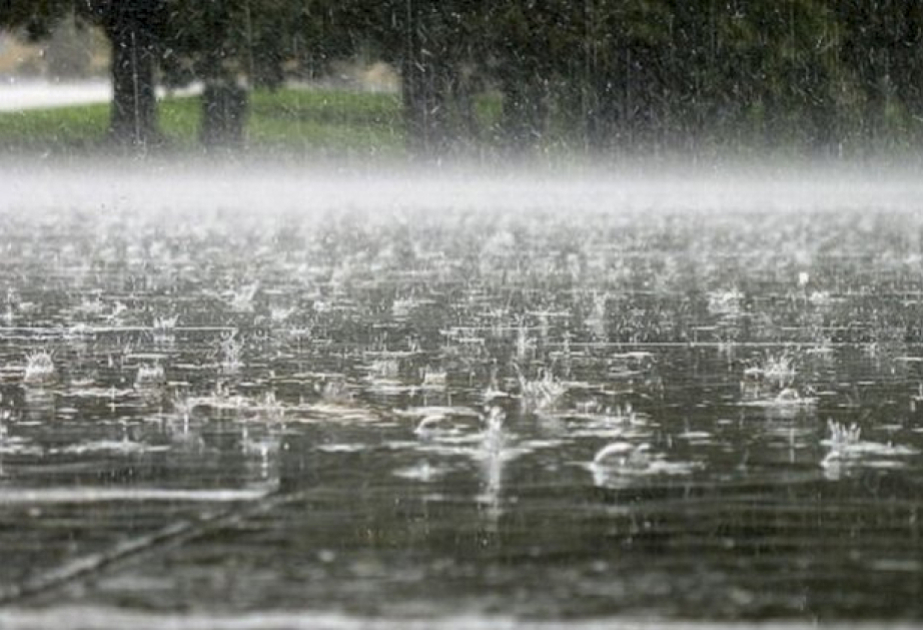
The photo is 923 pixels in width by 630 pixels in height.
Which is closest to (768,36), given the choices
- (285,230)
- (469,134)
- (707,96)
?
(707,96)

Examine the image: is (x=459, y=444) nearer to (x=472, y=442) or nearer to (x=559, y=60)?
(x=472, y=442)

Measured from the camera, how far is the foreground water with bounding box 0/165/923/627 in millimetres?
5914

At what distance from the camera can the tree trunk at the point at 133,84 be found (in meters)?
55.0

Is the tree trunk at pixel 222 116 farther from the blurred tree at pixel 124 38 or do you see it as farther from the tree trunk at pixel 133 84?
the tree trunk at pixel 133 84

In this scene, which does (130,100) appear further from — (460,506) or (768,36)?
(460,506)

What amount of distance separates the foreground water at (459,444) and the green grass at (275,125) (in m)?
38.1

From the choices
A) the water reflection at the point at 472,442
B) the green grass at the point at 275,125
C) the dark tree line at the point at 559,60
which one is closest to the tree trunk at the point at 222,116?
the dark tree line at the point at 559,60

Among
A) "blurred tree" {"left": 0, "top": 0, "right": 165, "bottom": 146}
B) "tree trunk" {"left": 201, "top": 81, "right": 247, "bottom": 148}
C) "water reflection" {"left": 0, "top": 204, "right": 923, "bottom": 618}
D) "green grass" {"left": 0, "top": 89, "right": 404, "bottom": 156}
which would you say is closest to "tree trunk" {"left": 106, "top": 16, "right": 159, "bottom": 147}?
"blurred tree" {"left": 0, "top": 0, "right": 165, "bottom": 146}

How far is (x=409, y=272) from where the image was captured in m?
20.9

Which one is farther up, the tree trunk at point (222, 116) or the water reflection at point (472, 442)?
the tree trunk at point (222, 116)

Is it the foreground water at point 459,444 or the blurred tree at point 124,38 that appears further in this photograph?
the blurred tree at point 124,38

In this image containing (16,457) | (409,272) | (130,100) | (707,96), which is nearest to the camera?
(16,457)

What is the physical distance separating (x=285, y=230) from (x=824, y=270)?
1113 centimetres

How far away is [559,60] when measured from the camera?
191 ft
